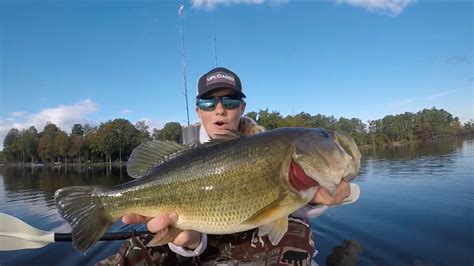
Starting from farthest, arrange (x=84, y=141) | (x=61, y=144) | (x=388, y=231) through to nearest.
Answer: (x=84, y=141) → (x=61, y=144) → (x=388, y=231)

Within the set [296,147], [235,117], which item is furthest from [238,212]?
[235,117]

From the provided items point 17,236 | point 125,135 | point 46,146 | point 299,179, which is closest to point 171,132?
point 125,135

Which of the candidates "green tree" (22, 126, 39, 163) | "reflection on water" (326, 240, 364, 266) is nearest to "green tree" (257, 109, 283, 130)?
"reflection on water" (326, 240, 364, 266)

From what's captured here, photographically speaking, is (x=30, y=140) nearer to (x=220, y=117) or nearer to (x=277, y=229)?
(x=220, y=117)

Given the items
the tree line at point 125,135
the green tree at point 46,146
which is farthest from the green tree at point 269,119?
the green tree at point 46,146

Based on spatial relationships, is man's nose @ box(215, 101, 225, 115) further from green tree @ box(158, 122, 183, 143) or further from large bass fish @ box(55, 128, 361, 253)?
green tree @ box(158, 122, 183, 143)

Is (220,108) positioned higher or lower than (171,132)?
lower

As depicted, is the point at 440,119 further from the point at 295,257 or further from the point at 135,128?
the point at 295,257
